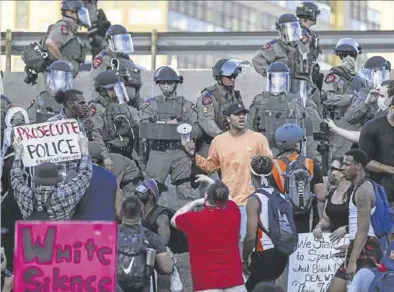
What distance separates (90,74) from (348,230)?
6.63 metres

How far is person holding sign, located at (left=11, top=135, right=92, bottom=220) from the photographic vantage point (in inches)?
629

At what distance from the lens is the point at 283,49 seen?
2156 centimetres

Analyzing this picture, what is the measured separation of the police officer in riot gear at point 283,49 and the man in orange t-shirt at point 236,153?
299 centimetres

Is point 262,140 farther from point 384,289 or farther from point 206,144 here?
point 384,289

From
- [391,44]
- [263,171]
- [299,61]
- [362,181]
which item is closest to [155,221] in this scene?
[263,171]

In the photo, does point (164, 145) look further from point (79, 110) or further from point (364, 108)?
point (79, 110)

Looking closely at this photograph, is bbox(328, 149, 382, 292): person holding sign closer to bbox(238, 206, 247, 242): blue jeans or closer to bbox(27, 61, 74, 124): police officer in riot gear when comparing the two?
bbox(238, 206, 247, 242): blue jeans

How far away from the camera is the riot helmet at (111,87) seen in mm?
20109

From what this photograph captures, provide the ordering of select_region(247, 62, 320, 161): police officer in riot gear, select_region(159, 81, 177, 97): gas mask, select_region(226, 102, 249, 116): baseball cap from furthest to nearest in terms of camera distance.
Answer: select_region(159, 81, 177, 97): gas mask, select_region(247, 62, 320, 161): police officer in riot gear, select_region(226, 102, 249, 116): baseball cap

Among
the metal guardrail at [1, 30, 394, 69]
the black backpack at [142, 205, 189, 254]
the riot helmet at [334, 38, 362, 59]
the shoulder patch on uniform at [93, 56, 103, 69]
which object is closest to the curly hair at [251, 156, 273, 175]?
the black backpack at [142, 205, 189, 254]

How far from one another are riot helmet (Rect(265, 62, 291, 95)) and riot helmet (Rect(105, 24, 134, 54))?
7.50 ft

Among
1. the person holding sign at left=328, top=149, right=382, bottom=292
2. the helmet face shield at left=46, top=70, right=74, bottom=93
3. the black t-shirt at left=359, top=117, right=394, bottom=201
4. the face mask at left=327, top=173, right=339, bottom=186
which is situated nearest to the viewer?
the person holding sign at left=328, top=149, right=382, bottom=292

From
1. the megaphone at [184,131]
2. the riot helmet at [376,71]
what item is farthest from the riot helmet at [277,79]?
the megaphone at [184,131]

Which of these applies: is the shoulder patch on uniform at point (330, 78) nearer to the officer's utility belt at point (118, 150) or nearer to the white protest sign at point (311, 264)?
the officer's utility belt at point (118, 150)
